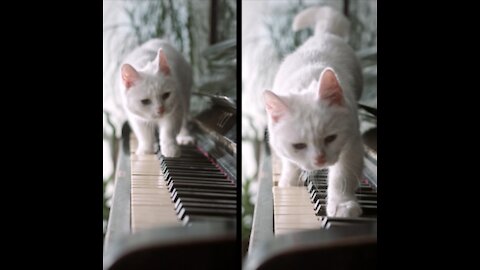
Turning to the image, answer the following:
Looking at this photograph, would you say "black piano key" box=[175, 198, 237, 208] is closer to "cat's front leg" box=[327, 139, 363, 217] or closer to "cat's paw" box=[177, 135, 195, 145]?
"cat's paw" box=[177, 135, 195, 145]

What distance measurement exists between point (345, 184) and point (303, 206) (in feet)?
0.64

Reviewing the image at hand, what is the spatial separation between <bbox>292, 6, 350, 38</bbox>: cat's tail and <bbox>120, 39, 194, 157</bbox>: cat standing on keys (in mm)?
511

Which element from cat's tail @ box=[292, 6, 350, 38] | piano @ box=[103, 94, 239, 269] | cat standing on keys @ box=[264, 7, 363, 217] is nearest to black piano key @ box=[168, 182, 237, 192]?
piano @ box=[103, 94, 239, 269]

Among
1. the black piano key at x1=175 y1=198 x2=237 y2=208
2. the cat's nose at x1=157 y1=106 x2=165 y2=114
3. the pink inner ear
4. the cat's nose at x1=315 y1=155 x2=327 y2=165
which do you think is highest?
the pink inner ear

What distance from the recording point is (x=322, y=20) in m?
2.67

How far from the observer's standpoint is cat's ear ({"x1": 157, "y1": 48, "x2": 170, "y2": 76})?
101 inches

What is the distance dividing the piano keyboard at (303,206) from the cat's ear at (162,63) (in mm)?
562

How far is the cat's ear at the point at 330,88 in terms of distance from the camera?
2.52m
